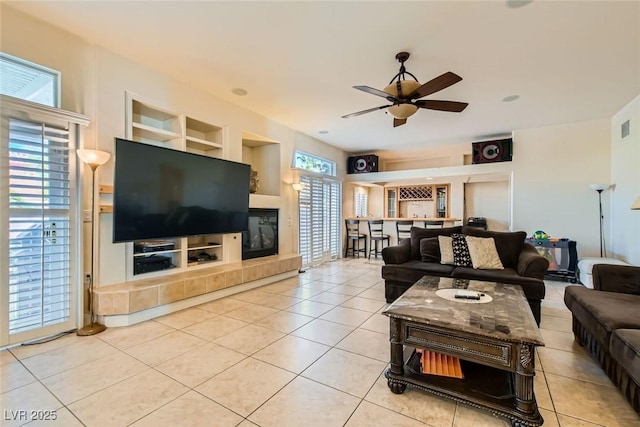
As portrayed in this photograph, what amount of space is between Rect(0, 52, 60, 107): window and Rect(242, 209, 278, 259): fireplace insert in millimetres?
2963

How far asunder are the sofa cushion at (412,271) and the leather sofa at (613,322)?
1252 mm

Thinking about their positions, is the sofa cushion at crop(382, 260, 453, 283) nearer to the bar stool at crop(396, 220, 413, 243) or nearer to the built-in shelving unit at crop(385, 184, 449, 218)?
the bar stool at crop(396, 220, 413, 243)

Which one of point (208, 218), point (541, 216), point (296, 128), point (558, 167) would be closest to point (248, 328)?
point (208, 218)

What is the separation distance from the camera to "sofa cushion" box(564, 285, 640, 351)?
1960mm

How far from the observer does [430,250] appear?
424cm

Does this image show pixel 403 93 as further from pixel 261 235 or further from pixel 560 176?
pixel 560 176

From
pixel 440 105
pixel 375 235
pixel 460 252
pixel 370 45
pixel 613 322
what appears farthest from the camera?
pixel 375 235

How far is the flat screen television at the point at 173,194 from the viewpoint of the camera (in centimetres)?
306

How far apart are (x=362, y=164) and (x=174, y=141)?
5051mm

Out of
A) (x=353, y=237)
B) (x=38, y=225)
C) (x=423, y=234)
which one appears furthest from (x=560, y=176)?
(x=38, y=225)

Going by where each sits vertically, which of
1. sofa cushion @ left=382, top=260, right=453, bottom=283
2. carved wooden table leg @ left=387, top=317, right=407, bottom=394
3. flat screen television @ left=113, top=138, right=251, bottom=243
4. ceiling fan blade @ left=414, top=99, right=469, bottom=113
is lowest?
carved wooden table leg @ left=387, top=317, right=407, bottom=394

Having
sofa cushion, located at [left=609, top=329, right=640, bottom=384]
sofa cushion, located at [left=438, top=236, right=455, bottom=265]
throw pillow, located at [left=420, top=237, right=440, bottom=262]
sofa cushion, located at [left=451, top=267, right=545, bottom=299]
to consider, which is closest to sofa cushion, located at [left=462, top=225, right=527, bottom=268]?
sofa cushion, located at [left=451, top=267, right=545, bottom=299]

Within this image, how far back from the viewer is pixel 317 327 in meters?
3.10

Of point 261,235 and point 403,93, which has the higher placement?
point 403,93
